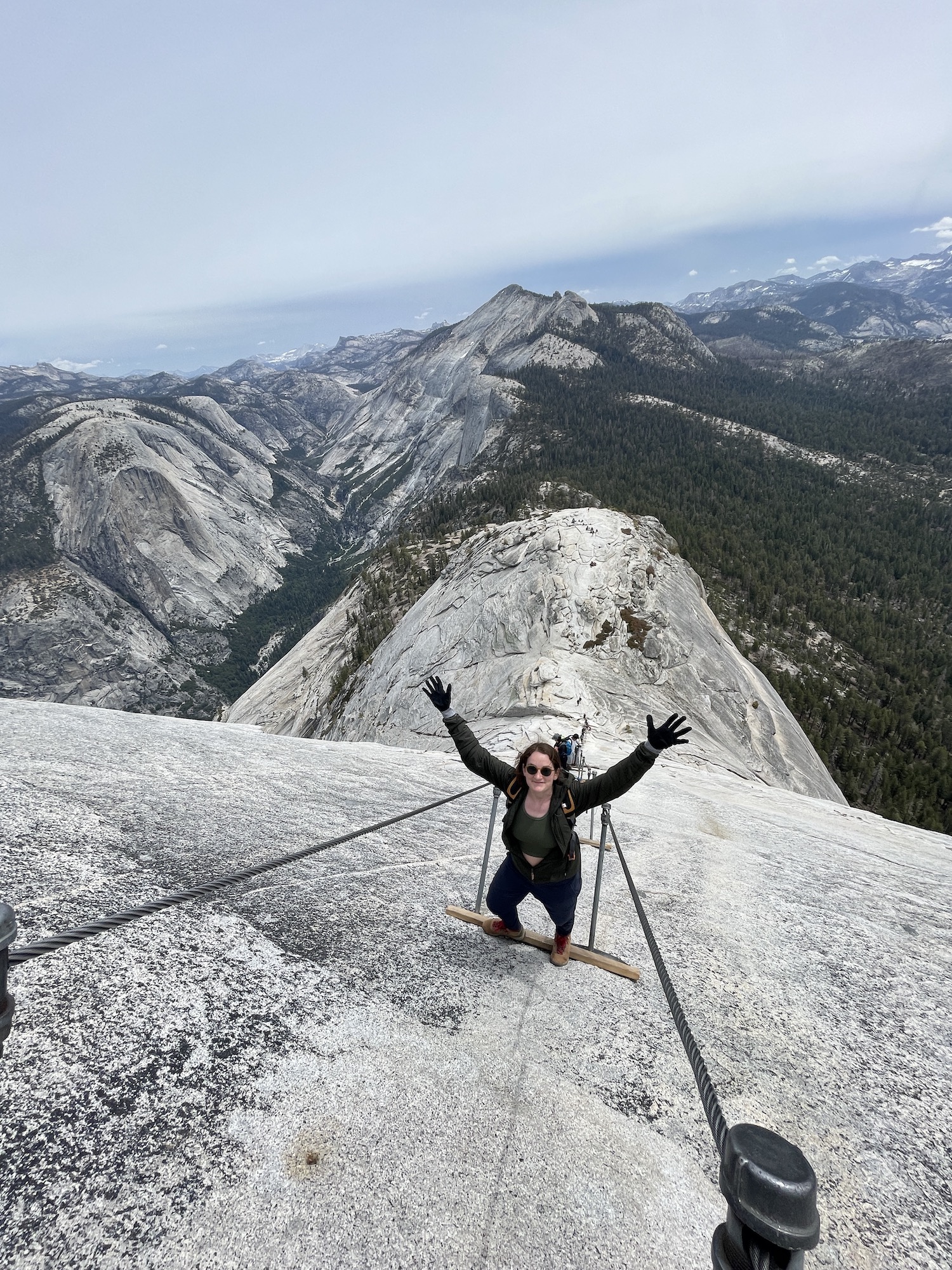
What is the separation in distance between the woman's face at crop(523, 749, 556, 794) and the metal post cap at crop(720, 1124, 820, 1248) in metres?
3.24

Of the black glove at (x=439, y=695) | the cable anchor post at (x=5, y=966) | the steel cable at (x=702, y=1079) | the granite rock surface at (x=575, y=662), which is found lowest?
the granite rock surface at (x=575, y=662)

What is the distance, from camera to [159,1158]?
12.3 ft

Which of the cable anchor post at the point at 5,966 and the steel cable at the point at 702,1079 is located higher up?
the cable anchor post at the point at 5,966

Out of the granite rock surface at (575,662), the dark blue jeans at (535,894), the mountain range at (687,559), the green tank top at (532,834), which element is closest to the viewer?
the green tank top at (532,834)

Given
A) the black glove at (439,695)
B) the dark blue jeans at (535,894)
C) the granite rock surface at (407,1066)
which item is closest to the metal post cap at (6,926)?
the granite rock surface at (407,1066)

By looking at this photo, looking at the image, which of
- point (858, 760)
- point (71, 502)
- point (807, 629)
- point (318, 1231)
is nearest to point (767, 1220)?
point (318, 1231)

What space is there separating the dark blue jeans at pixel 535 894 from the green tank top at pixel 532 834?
282 mm

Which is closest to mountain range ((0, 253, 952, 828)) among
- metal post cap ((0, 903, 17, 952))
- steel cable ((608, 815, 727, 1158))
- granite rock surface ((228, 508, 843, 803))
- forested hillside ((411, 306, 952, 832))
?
forested hillside ((411, 306, 952, 832))

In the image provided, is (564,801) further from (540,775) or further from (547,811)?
(540,775)

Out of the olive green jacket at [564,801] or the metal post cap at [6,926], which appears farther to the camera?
the olive green jacket at [564,801]

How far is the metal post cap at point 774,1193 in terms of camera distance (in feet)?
7.09

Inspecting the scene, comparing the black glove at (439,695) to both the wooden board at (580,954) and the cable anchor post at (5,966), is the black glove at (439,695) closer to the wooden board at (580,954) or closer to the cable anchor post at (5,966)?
the wooden board at (580,954)

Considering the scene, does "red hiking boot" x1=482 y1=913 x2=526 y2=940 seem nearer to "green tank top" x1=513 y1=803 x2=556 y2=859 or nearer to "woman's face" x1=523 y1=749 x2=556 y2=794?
"green tank top" x1=513 y1=803 x2=556 y2=859

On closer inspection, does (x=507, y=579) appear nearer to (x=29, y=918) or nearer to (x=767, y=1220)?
(x=29, y=918)
